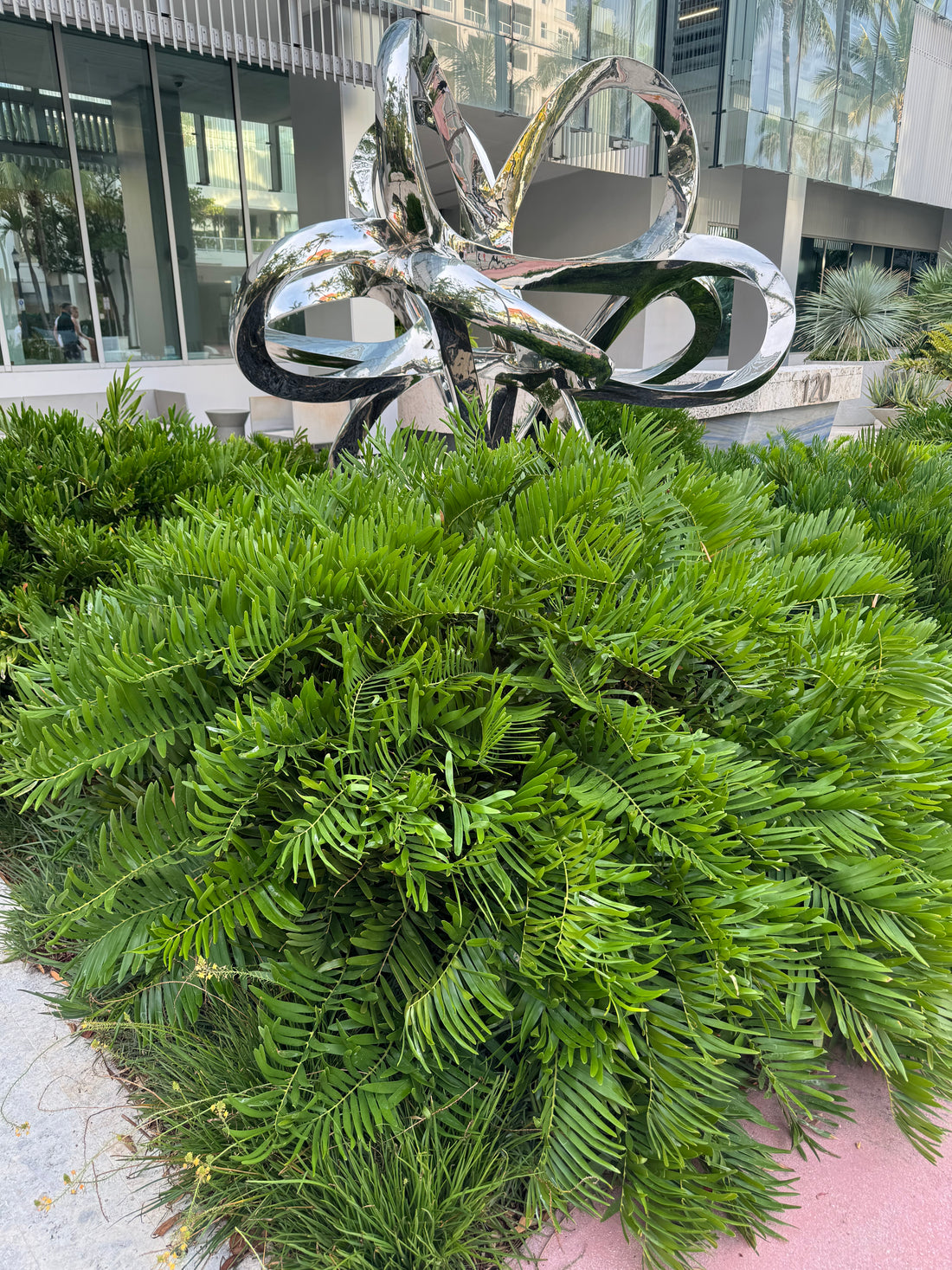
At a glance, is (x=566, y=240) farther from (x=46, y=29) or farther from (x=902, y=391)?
(x=46, y=29)

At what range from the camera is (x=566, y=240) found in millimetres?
17234

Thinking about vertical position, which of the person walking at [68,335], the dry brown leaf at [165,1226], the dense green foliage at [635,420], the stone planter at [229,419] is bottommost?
the dry brown leaf at [165,1226]

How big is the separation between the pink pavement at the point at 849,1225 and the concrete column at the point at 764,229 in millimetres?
14647

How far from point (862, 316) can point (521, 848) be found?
18824 mm

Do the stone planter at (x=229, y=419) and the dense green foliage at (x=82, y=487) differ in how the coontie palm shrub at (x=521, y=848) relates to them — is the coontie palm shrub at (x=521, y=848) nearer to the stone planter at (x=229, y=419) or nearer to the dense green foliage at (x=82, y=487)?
the dense green foliage at (x=82, y=487)

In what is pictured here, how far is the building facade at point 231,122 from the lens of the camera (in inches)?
362

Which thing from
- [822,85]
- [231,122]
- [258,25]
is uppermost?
[822,85]

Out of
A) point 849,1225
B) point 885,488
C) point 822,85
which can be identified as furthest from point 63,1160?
point 822,85

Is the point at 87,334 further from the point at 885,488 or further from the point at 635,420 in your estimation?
the point at 885,488

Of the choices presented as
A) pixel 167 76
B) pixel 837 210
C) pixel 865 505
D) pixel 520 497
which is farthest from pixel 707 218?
pixel 520 497

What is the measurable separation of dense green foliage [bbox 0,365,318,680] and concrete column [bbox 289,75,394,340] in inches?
268

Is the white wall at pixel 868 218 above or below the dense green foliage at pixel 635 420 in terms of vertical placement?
above

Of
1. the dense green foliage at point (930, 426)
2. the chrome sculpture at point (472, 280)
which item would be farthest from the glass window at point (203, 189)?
the dense green foliage at point (930, 426)

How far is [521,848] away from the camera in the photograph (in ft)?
4.87
